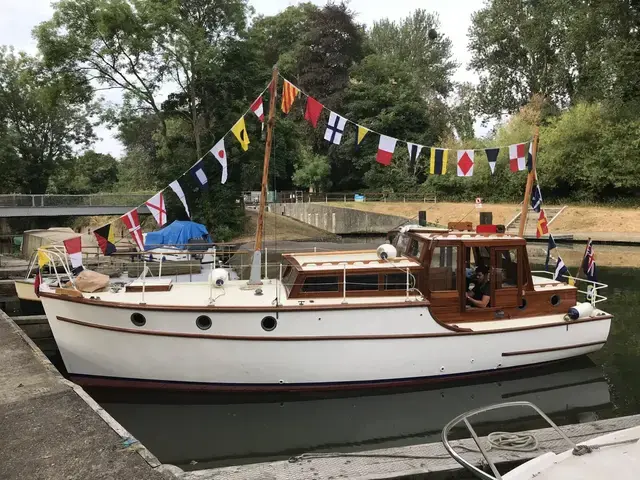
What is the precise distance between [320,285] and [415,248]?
2338 millimetres

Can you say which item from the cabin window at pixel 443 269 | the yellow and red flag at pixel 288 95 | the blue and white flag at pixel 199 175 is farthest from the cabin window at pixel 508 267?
the blue and white flag at pixel 199 175

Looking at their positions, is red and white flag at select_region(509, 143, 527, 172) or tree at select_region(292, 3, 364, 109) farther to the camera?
tree at select_region(292, 3, 364, 109)

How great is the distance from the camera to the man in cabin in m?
9.64

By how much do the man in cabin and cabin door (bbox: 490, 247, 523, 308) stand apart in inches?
5.5

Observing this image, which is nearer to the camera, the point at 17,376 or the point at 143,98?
the point at 17,376

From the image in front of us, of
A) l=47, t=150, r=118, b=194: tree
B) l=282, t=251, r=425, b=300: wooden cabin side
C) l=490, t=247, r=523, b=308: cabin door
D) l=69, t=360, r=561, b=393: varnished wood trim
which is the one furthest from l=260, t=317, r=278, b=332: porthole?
l=47, t=150, r=118, b=194: tree

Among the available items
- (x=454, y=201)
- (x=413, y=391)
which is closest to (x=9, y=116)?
(x=454, y=201)

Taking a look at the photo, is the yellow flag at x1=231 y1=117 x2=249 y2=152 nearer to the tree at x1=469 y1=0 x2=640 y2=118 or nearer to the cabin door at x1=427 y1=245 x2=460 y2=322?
the cabin door at x1=427 y1=245 x2=460 y2=322

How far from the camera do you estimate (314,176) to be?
46656 millimetres

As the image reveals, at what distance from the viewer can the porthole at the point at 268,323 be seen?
852cm

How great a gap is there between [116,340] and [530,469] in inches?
293

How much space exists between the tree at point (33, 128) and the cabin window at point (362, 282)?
33.9 m

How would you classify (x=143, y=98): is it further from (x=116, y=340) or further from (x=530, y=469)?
(x=530, y=469)

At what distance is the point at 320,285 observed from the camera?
9141mm
